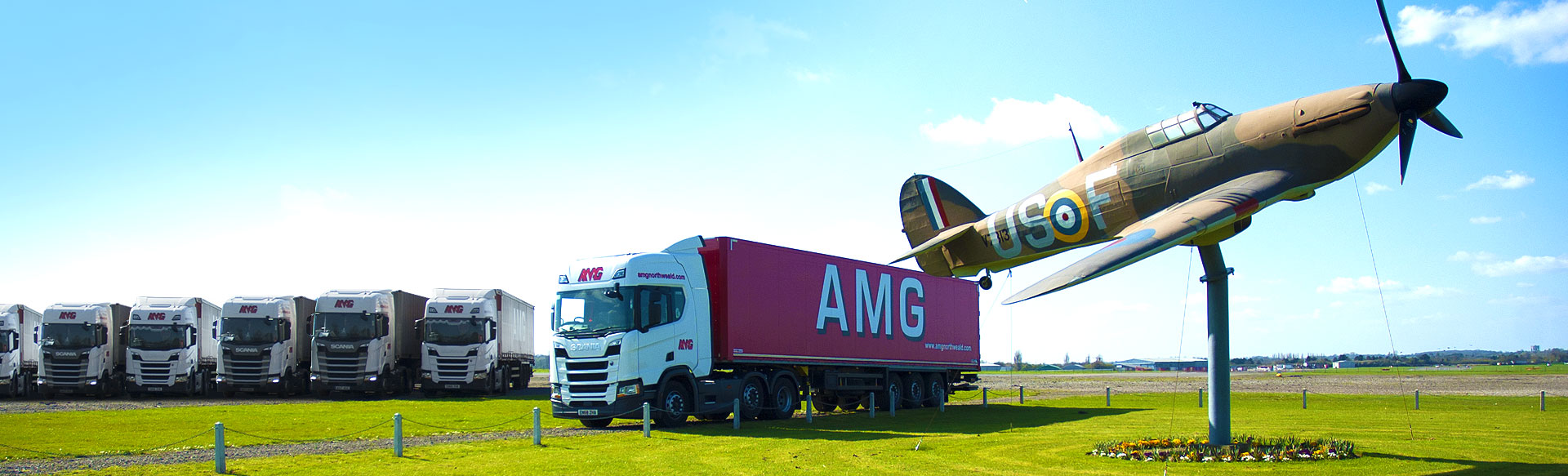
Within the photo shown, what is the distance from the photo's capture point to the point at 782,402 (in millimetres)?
21594

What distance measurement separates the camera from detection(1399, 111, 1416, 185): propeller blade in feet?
34.6

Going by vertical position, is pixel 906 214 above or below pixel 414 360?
above

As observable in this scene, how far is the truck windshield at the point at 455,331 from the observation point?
101ft

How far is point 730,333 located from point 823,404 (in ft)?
22.9

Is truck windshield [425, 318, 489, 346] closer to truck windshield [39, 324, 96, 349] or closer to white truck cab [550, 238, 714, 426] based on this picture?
white truck cab [550, 238, 714, 426]

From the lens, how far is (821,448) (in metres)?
14.9

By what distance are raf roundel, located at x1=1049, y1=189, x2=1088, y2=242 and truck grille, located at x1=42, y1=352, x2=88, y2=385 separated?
35.2 meters

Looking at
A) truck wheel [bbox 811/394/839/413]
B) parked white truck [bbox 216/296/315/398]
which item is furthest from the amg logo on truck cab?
parked white truck [bbox 216/296/315/398]

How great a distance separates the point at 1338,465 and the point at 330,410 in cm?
2290

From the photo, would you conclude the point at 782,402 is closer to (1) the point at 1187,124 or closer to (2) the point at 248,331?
(1) the point at 1187,124

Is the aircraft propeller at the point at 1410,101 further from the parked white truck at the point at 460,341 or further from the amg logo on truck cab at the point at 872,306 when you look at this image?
the parked white truck at the point at 460,341

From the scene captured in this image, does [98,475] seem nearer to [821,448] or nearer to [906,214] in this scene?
[821,448]

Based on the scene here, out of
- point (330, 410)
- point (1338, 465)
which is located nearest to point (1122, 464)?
point (1338, 465)

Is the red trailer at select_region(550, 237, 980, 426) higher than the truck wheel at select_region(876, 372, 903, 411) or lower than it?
higher
